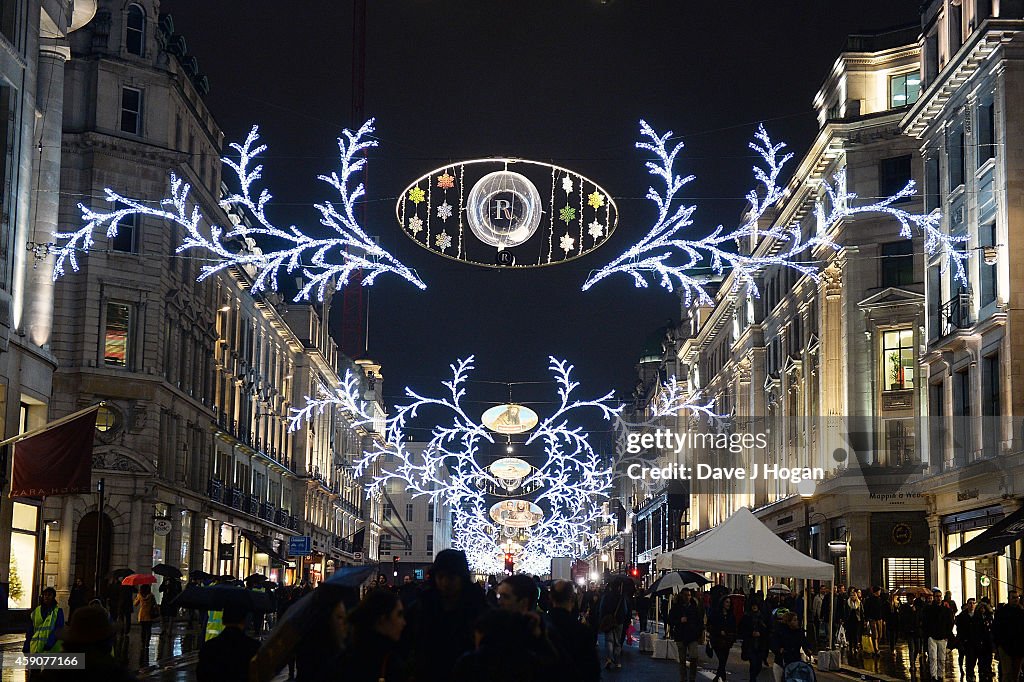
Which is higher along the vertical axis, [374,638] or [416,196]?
[416,196]

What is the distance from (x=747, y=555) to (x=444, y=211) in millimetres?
10099

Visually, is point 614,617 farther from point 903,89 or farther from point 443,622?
point 903,89

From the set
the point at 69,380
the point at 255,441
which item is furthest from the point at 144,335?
the point at 255,441

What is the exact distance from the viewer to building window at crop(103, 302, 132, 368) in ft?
154

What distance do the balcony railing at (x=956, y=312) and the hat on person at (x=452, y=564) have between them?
95.8ft

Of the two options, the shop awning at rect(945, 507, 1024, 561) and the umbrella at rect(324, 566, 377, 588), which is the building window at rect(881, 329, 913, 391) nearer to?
the shop awning at rect(945, 507, 1024, 561)

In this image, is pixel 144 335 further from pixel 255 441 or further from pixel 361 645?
pixel 361 645

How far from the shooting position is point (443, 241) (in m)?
19.5

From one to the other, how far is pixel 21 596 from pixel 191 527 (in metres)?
22.5

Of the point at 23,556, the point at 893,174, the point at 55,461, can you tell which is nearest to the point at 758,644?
the point at 55,461

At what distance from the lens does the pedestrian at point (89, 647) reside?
21.7ft

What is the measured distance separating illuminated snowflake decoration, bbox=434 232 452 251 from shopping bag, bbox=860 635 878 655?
19120 mm

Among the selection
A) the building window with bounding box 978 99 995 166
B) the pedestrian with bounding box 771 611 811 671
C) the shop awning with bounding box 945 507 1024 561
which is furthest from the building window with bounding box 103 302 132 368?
the pedestrian with bounding box 771 611 811 671

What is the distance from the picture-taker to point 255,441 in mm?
71000
